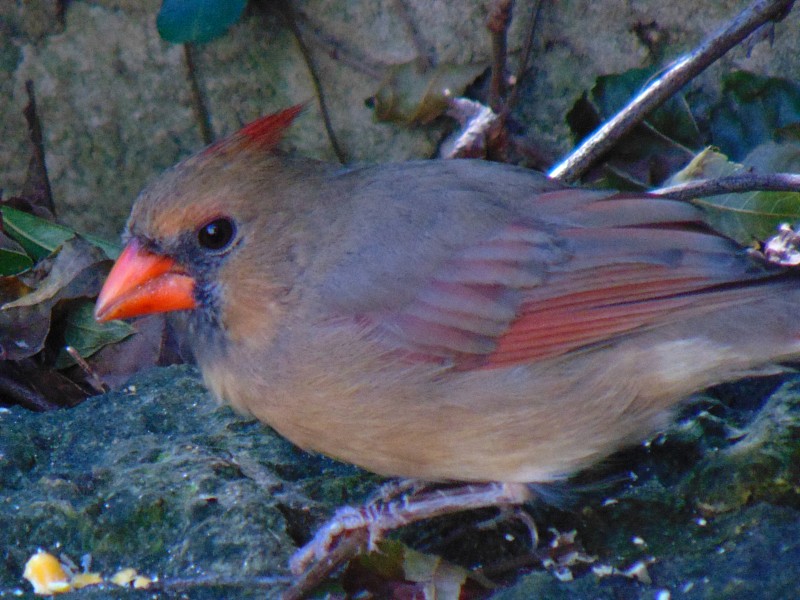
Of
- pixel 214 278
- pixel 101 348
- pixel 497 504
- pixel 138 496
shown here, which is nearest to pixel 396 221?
pixel 214 278

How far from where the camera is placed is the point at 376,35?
15.2 feet

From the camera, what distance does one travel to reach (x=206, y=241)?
306 centimetres

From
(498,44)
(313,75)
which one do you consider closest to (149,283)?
(498,44)

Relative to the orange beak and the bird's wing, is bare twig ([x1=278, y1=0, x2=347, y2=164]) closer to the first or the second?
the orange beak

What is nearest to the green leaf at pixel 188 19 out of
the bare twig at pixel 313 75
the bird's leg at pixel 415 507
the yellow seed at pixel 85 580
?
the bare twig at pixel 313 75

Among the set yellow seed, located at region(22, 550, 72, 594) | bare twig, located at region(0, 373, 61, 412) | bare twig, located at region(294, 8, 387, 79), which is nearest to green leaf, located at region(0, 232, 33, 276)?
bare twig, located at region(0, 373, 61, 412)

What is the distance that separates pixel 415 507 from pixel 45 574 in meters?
0.92

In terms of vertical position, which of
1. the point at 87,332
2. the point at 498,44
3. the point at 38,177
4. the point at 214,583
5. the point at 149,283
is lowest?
the point at 214,583

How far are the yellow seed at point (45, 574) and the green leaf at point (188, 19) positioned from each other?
7.31ft

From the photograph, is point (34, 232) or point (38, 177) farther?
point (38, 177)

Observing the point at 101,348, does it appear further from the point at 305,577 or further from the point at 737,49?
the point at 737,49

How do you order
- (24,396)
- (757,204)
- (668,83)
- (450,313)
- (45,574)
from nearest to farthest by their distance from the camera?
(45,574) < (450,313) < (757,204) < (668,83) < (24,396)

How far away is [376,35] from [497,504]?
230cm

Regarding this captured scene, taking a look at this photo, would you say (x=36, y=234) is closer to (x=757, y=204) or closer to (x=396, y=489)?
(x=396, y=489)
